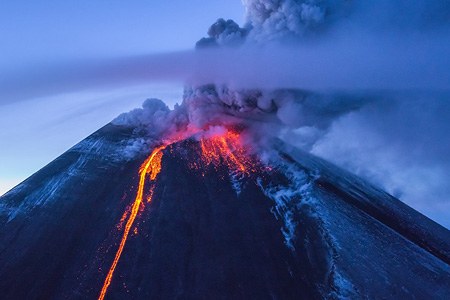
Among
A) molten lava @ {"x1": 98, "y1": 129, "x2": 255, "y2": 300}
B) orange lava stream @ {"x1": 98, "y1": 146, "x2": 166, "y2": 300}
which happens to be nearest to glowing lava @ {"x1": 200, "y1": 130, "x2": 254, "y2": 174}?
molten lava @ {"x1": 98, "y1": 129, "x2": 255, "y2": 300}

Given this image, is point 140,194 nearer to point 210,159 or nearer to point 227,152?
point 210,159

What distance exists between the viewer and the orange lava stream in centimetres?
1416

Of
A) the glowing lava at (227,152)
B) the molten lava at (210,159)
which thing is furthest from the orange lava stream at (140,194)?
the glowing lava at (227,152)

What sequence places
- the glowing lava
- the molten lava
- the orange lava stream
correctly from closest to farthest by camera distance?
the orange lava stream < the molten lava < the glowing lava

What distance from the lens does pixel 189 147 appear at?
1001 inches

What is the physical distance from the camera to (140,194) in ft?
64.1

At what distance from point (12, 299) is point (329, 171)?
18612mm

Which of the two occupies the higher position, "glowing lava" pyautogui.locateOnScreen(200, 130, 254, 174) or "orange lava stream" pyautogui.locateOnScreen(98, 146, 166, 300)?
"orange lava stream" pyautogui.locateOnScreen(98, 146, 166, 300)

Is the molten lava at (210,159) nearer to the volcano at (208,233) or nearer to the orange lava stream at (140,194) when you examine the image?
the orange lava stream at (140,194)

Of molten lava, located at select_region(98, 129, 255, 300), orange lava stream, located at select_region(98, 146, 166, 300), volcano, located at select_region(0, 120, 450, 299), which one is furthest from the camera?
molten lava, located at select_region(98, 129, 255, 300)

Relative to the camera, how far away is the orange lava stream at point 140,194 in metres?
14.2

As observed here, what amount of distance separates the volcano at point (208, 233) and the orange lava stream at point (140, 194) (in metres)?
0.06

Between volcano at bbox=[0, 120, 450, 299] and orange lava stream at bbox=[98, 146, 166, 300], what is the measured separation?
57 millimetres

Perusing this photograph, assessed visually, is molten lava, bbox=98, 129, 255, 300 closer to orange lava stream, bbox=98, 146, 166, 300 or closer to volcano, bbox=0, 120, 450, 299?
orange lava stream, bbox=98, 146, 166, 300
